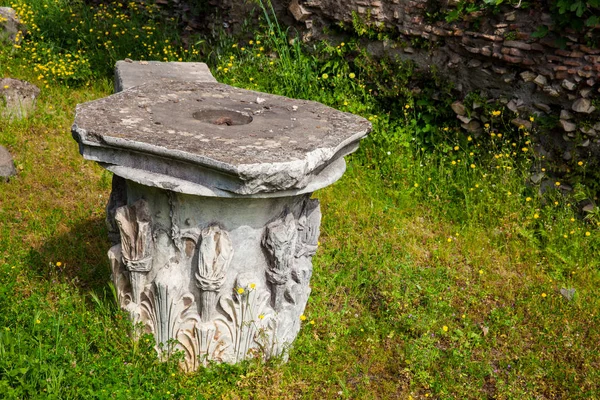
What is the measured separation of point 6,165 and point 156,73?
4.55 ft

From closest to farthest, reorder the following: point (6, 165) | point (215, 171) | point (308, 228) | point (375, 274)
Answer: point (215, 171), point (308, 228), point (375, 274), point (6, 165)

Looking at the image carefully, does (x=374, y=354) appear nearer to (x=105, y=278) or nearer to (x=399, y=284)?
(x=399, y=284)

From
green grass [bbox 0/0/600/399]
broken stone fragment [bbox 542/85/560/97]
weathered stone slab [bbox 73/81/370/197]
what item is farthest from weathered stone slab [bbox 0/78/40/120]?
broken stone fragment [bbox 542/85/560/97]

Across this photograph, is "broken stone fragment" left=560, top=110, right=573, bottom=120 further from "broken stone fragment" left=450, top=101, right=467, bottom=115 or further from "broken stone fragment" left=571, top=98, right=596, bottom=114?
"broken stone fragment" left=450, top=101, right=467, bottom=115

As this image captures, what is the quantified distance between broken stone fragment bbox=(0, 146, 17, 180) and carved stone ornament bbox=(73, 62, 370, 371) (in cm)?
197

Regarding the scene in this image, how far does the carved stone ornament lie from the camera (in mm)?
2873

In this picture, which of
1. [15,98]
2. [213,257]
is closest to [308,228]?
[213,257]

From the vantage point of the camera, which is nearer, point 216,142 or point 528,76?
point 216,142

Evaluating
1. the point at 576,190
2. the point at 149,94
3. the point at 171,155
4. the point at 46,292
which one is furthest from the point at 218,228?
the point at 576,190

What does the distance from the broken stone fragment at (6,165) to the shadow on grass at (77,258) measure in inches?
35.4

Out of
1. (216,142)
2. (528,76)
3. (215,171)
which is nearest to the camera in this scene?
(215,171)

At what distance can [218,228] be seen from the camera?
10.1 feet

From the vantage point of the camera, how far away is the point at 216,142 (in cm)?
302

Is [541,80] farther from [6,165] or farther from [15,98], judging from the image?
[15,98]
